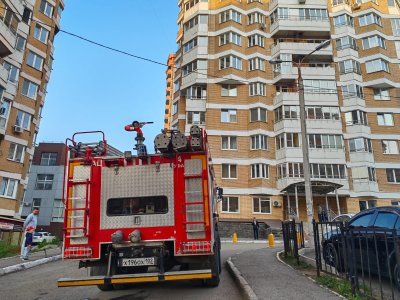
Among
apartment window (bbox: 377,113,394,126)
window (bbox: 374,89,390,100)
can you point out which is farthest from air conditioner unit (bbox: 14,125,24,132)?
window (bbox: 374,89,390,100)

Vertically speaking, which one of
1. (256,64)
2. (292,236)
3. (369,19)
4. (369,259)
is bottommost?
(369,259)

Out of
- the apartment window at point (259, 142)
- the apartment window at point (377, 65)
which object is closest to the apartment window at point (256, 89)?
the apartment window at point (259, 142)

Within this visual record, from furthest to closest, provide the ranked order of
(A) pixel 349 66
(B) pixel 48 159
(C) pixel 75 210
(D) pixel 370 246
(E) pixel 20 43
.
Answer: (B) pixel 48 159
(A) pixel 349 66
(E) pixel 20 43
(C) pixel 75 210
(D) pixel 370 246

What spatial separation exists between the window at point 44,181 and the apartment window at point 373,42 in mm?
44699

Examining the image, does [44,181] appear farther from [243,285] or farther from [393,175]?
[243,285]

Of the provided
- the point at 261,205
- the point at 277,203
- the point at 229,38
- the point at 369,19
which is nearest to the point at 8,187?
the point at 261,205

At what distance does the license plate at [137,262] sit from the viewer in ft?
22.0

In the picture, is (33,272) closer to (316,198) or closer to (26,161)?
(26,161)

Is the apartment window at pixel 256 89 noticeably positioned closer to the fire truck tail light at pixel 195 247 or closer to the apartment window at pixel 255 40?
the apartment window at pixel 255 40

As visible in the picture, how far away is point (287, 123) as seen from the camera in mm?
35375

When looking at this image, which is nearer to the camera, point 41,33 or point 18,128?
point 18,128

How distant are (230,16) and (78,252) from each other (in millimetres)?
37527

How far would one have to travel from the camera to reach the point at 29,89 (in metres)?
30.0

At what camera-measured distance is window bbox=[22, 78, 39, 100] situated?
29.6 metres
